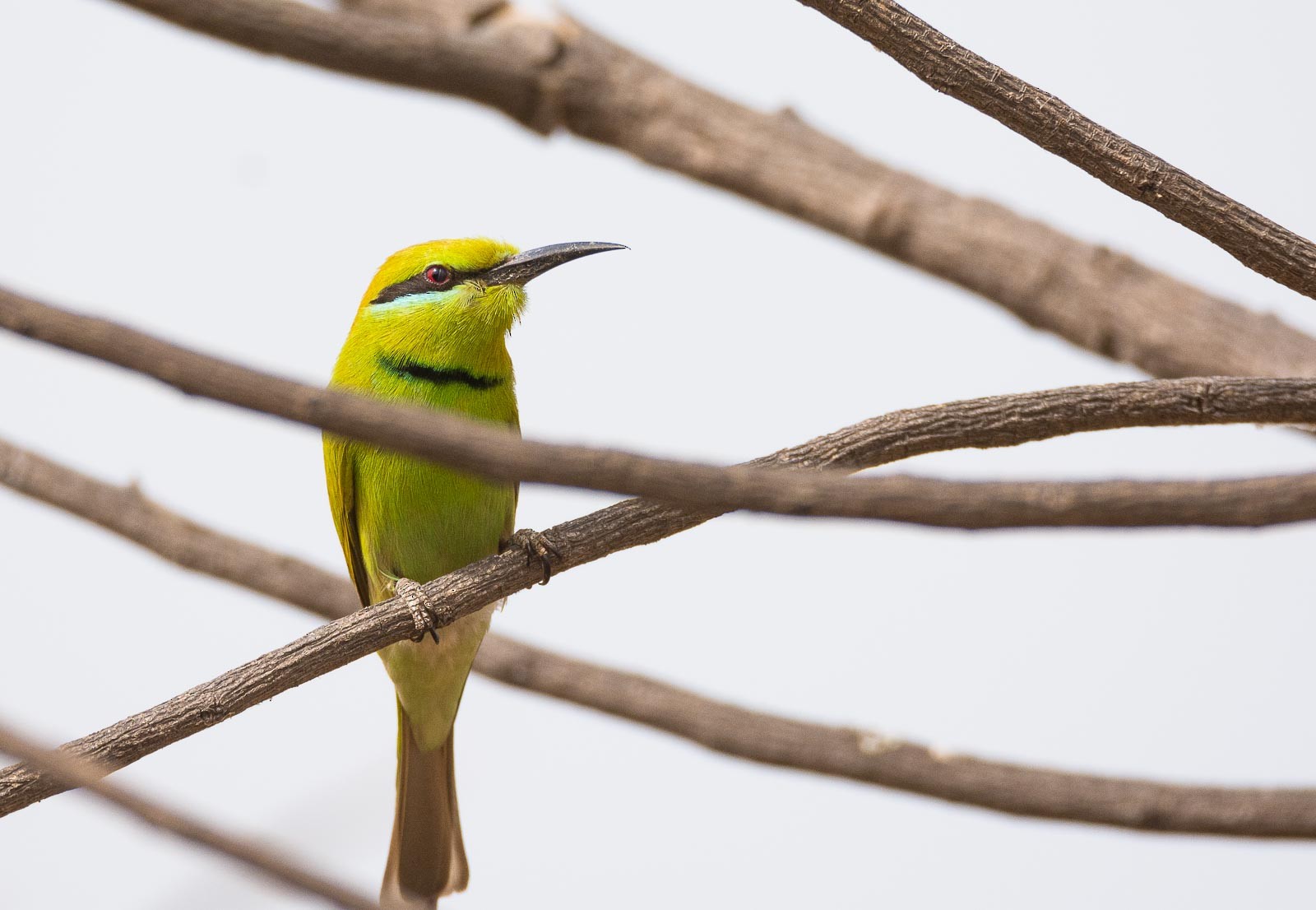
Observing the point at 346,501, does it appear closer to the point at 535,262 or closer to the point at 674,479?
the point at 535,262

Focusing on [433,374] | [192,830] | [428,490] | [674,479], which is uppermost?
[433,374]

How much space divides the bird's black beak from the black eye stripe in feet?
0.21

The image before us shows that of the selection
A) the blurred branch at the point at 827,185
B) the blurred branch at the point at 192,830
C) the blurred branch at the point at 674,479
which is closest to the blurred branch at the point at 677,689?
the blurred branch at the point at 674,479

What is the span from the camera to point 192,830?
117 centimetres

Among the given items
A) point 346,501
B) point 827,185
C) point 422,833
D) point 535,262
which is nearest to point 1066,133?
point 535,262

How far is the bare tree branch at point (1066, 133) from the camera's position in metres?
2.23

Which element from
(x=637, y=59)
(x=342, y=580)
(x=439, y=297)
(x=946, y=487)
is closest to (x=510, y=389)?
(x=439, y=297)

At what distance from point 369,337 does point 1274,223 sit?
2.18 meters

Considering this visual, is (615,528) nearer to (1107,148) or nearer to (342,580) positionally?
(1107,148)

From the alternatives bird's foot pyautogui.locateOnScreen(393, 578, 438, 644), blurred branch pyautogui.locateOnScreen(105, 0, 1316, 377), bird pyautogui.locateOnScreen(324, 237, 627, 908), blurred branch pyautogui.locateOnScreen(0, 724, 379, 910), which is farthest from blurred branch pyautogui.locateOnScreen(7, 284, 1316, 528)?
blurred branch pyautogui.locateOnScreen(105, 0, 1316, 377)

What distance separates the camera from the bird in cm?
341

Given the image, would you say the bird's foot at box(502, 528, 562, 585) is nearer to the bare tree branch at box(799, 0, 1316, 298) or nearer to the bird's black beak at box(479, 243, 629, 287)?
the bird's black beak at box(479, 243, 629, 287)

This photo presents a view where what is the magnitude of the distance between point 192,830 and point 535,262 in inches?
101

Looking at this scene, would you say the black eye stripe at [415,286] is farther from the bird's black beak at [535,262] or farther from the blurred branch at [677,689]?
the blurred branch at [677,689]
